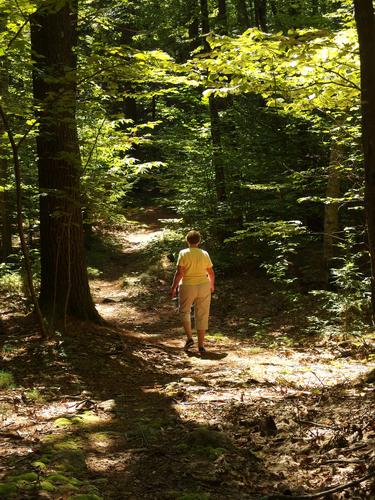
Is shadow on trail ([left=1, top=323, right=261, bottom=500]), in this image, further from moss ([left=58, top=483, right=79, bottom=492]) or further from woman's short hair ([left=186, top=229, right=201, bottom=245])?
woman's short hair ([left=186, top=229, right=201, bottom=245])

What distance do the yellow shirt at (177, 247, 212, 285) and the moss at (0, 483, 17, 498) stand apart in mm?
5750

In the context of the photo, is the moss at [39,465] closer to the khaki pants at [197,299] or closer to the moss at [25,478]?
the moss at [25,478]

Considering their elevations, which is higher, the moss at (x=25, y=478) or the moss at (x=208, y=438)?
the moss at (x=25, y=478)

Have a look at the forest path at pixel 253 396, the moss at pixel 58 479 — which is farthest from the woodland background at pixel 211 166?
the forest path at pixel 253 396

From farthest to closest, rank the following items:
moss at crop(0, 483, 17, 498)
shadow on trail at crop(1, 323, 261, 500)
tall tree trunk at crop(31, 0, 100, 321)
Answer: tall tree trunk at crop(31, 0, 100, 321), shadow on trail at crop(1, 323, 261, 500), moss at crop(0, 483, 17, 498)

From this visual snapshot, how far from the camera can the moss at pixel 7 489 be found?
3.12 meters

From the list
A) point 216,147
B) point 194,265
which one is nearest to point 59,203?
point 194,265

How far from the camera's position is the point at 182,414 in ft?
17.2

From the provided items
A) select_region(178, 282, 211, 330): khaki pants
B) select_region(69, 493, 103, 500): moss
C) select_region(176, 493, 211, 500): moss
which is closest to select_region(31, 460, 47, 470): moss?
select_region(69, 493, 103, 500): moss

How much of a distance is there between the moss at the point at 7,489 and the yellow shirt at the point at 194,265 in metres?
5.75

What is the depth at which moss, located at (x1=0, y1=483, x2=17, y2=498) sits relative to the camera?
3.12 m

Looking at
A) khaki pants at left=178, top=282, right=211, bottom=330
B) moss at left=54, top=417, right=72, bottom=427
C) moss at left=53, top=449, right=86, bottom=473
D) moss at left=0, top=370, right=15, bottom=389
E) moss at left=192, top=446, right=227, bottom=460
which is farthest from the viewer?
khaki pants at left=178, top=282, right=211, bottom=330

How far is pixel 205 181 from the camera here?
1700 centimetres

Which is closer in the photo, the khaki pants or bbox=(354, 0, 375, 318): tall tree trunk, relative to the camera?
bbox=(354, 0, 375, 318): tall tree trunk
